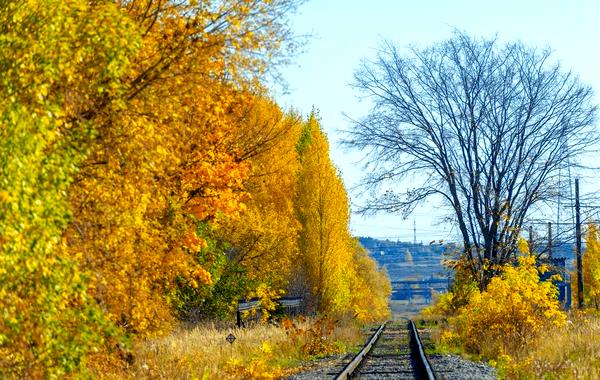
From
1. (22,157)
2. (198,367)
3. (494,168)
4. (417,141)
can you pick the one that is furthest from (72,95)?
(494,168)

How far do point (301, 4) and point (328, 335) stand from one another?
619 inches

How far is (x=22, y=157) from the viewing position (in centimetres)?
707

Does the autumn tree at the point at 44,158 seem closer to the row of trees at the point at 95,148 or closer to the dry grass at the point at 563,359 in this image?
the row of trees at the point at 95,148

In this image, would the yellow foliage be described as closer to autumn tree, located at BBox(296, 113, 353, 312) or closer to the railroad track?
the railroad track

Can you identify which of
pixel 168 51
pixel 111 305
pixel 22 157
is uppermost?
pixel 168 51

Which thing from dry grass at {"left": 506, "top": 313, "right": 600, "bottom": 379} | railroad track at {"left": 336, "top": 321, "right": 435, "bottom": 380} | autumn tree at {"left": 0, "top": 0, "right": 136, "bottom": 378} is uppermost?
autumn tree at {"left": 0, "top": 0, "right": 136, "bottom": 378}

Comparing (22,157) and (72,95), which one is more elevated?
(72,95)

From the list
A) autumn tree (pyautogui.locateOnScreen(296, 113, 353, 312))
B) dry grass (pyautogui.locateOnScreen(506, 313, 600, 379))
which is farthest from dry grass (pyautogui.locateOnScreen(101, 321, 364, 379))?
autumn tree (pyautogui.locateOnScreen(296, 113, 353, 312))

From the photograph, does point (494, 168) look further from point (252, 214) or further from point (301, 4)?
point (301, 4)

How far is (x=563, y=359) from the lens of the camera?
46.3ft

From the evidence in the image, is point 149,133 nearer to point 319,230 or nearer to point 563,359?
point 563,359

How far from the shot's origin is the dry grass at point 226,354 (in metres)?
12.0

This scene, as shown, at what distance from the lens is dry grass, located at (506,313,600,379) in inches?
482

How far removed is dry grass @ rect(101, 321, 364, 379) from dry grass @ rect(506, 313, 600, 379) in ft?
15.1
